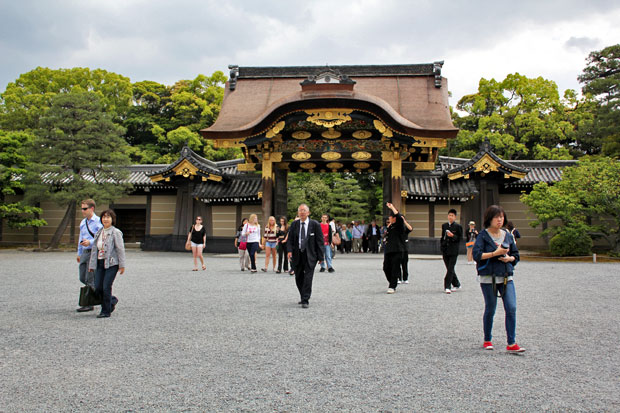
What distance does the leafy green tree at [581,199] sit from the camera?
53.7 feet

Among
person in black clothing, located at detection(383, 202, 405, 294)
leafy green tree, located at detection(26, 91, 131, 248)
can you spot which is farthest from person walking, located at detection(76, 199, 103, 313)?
leafy green tree, located at detection(26, 91, 131, 248)

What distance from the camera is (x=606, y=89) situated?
885 inches

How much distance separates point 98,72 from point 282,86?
24.1 metres

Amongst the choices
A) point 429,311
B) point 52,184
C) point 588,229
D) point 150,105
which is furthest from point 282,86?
point 150,105

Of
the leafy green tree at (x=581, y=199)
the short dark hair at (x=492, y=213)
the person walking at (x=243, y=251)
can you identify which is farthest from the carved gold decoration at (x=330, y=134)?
the short dark hair at (x=492, y=213)

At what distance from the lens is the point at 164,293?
26.5ft

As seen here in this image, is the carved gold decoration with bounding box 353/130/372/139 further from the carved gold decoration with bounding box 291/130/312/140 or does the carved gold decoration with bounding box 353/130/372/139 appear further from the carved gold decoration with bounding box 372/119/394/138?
the carved gold decoration with bounding box 291/130/312/140

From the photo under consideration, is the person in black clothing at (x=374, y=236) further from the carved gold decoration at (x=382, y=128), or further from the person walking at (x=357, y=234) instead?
the carved gold decoration at (x=382, y=128)

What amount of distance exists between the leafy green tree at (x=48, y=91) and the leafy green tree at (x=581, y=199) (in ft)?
97.4

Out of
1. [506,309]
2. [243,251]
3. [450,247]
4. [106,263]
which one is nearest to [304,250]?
[106,263]

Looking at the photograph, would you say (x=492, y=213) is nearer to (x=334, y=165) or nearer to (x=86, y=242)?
(x=86, y=242)

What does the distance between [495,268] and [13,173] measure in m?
25.7

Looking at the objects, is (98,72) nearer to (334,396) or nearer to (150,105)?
(150,105)

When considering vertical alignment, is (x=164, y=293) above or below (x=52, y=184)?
below
